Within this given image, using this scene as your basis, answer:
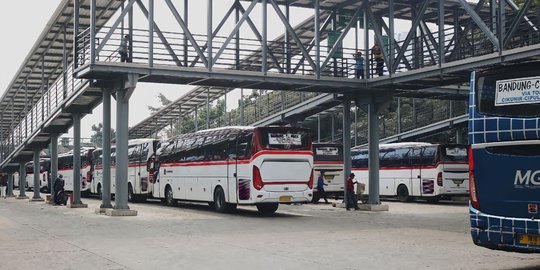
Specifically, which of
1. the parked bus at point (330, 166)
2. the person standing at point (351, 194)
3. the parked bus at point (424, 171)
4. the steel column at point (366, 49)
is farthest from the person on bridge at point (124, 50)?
the parked bus at point (424, 171)

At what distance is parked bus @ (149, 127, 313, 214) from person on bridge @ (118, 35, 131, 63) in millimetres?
4240

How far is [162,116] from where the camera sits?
5122cm

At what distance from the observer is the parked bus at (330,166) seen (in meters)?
30.5

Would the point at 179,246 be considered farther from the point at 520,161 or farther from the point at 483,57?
the point at 483,57

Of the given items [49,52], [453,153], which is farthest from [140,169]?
[453,153]

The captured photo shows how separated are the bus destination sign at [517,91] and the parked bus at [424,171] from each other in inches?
804

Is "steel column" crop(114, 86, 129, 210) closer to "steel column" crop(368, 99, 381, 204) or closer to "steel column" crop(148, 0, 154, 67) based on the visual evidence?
"steel column" crop(148, 0, 154, 67)

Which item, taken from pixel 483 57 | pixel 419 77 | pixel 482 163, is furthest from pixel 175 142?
pixel 482 163

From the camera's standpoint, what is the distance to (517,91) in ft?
30.1

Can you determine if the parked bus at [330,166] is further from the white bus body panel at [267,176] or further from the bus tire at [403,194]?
the white bus body panel at [267,176]

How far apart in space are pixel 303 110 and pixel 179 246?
58.4 feet

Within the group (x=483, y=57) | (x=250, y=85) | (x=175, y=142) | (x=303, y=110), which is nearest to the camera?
(x=483, y=57)

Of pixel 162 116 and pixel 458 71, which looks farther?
pixel 162 116

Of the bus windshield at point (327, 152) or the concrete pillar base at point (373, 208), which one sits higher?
the bus windshield at point (327, 152)
